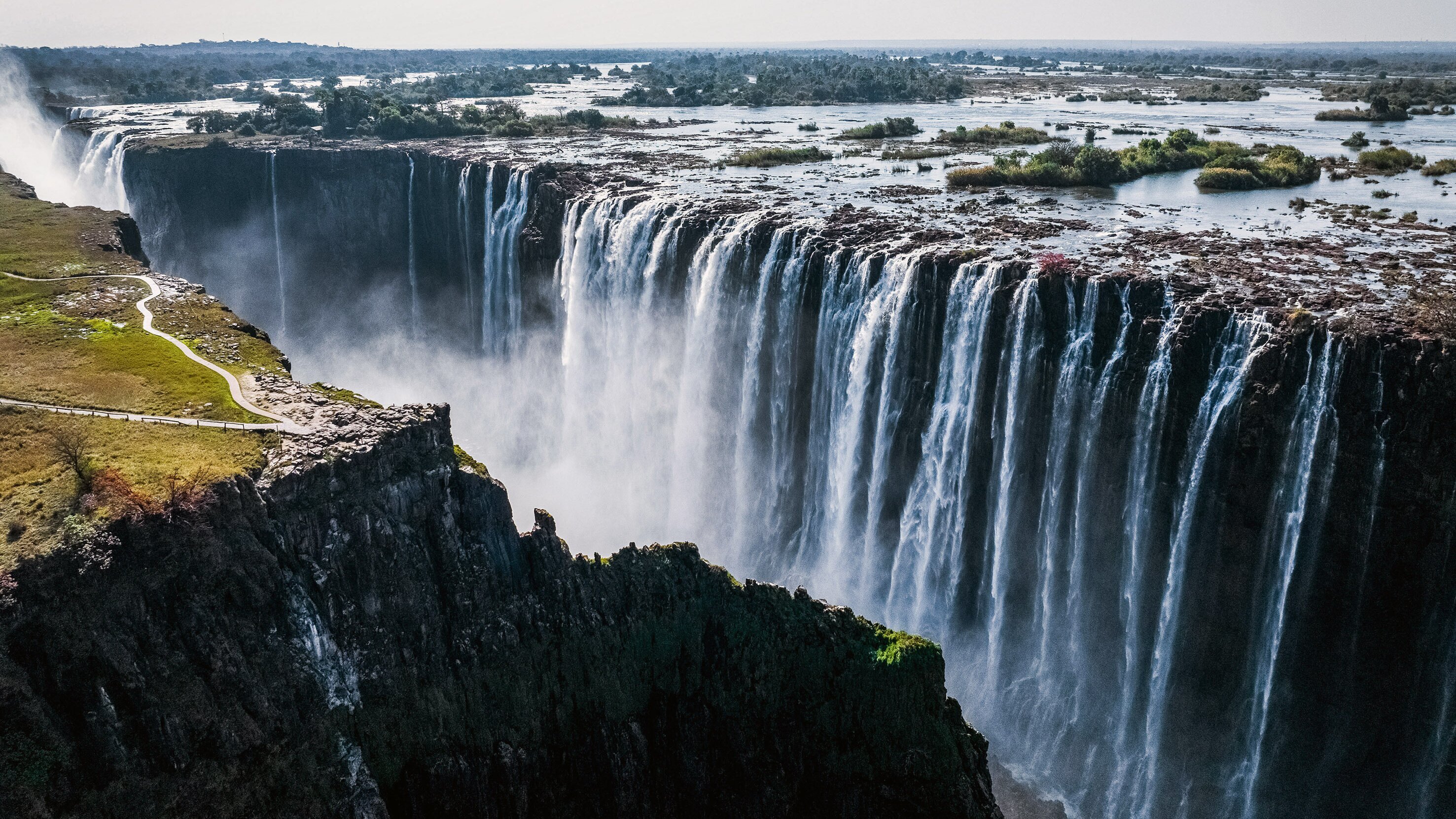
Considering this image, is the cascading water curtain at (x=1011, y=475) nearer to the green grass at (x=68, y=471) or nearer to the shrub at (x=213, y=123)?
the green grass at (x=68, y=471)

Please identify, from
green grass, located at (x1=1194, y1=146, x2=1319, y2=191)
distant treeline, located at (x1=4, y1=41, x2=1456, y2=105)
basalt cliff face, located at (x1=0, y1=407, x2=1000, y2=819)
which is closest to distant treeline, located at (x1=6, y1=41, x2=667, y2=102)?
distant treeline, located at (x1=4, y1=41, x2=1456, y2=105)

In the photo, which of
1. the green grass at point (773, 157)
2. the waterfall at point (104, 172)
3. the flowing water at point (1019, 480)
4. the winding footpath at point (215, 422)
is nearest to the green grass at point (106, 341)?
the winding footpath at point (215, 422)

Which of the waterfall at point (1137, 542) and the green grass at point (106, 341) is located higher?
the green grass at point (106, 341)

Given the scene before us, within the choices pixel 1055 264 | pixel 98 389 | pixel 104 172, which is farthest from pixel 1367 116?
pixel 104 172

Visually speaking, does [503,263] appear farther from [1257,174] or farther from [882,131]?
[1257,174]

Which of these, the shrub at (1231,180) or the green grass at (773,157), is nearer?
the shrub at (1231,180)

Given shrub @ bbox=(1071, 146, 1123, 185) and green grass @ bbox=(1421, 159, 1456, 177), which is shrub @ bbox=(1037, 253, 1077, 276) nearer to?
shrub @ bbox=(1071, 146, 1123, 185)
